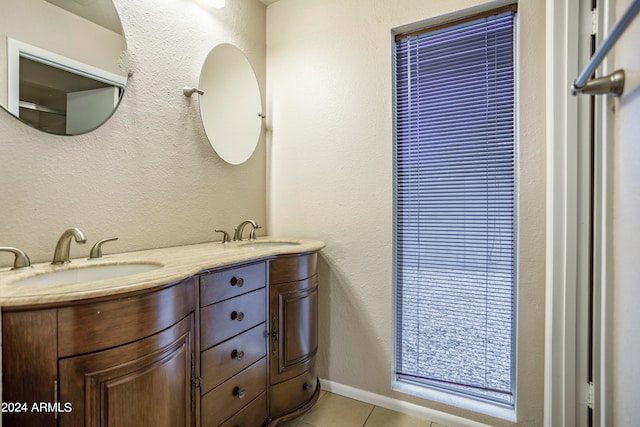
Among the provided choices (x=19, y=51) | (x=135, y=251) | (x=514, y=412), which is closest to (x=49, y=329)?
(x=135, y=251)

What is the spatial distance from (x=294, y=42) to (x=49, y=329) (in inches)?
76.1

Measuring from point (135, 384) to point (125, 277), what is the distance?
0.29 m

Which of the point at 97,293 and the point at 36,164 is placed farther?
the point at 36,164

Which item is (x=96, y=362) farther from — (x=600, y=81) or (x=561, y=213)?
(x=561, y=213)

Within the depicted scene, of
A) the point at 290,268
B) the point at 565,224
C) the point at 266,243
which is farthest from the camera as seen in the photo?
the point at 266,243

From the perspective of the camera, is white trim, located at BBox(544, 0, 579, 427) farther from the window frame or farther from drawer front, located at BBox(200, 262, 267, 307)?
drawer front, located at BBox(200, 262, 267, 307)

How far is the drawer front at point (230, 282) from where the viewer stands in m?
1.07

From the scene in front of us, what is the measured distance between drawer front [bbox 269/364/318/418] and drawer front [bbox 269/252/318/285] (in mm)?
496

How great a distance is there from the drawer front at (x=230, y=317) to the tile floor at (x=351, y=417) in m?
0.70

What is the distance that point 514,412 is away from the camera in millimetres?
1455

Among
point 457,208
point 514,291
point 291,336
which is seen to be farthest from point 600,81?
point 291,336

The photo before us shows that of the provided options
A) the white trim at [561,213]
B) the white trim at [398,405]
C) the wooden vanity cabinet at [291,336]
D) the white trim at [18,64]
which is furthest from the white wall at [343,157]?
the white trim at [18,64]

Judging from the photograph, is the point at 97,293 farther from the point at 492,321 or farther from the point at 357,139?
the point at 492,321

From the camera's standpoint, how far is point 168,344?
90 centimetres
